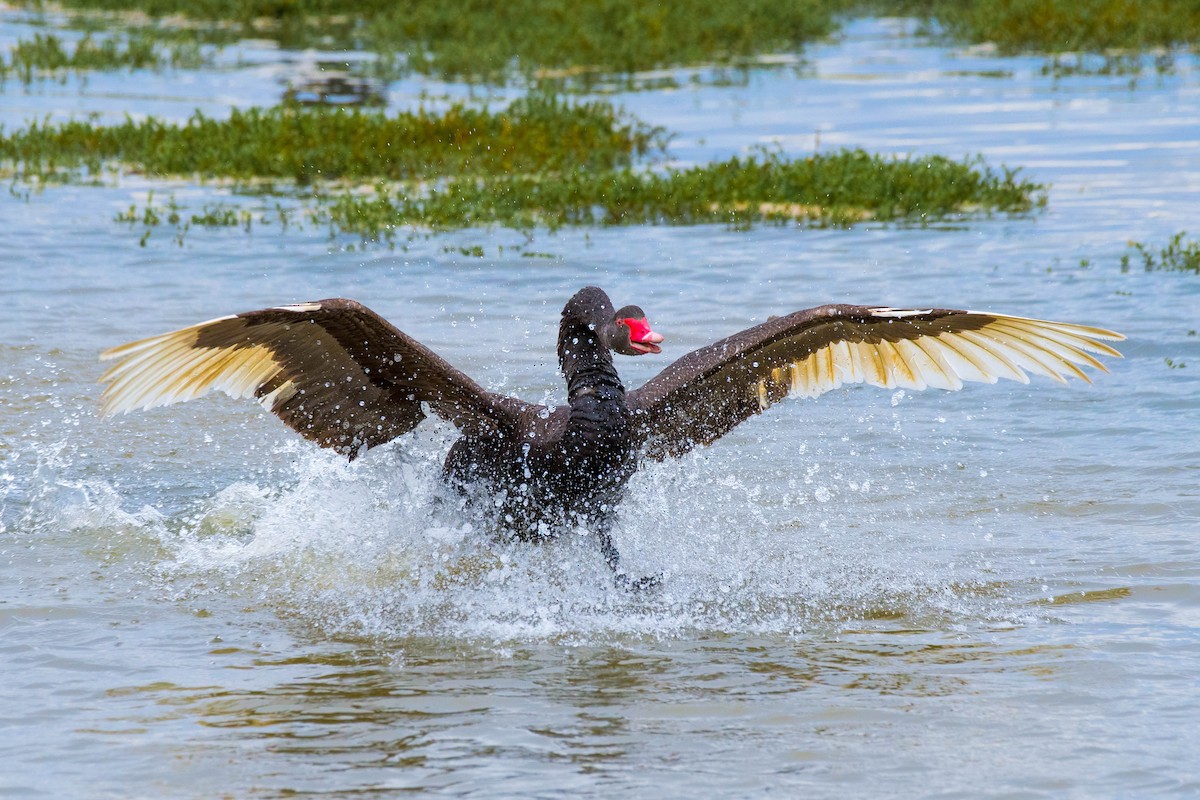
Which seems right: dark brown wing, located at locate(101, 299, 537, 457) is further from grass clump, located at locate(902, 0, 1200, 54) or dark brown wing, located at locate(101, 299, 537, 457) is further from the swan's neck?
grass clump, located at locate(902, 0, 1200, 54)

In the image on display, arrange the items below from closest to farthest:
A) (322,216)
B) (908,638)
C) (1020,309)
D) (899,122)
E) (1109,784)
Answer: (1109,784)
(908,638)
(1020,309)
(322,216)
(899,122)

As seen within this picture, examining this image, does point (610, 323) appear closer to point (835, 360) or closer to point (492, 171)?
point (835, 360)

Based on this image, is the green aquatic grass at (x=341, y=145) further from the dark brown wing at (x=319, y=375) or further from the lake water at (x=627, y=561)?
the dark brown wing at (x=319, y=375)

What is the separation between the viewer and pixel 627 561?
767cm

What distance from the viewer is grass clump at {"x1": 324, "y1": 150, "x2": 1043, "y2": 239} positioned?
14.6m

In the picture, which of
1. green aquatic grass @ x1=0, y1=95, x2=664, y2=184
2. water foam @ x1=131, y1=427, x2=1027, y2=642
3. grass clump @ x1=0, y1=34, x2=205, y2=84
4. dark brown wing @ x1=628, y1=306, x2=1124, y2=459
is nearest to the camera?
water foam @ x1=131, y1=427, x2=1027, y2=642

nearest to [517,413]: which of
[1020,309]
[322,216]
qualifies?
[1020,309]

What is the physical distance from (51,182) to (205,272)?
398 centimetres

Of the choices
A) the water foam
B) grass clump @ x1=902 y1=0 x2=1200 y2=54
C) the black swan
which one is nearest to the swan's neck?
the black swan

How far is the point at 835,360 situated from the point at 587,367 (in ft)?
4.80

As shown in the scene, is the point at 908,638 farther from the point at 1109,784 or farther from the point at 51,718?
the point at 51,718

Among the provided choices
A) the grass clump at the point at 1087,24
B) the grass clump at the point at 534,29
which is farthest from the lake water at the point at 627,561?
the grass clump at the point at 1087,24

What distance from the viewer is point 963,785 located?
4.98m

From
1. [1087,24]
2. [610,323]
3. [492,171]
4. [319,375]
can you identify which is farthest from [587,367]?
[1087,24]
